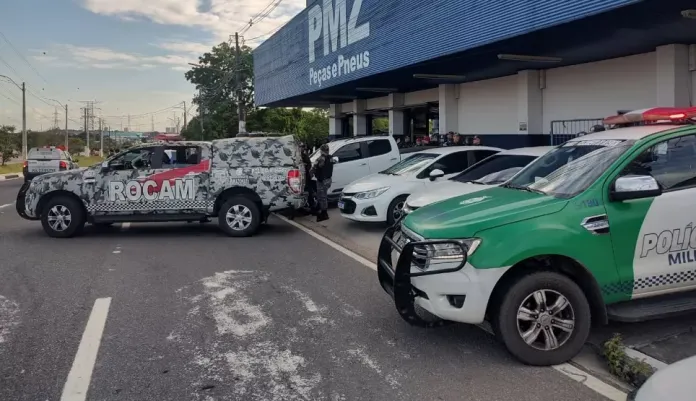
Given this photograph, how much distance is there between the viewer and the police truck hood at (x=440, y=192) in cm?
924

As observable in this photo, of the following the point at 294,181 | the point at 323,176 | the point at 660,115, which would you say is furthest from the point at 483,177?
the point at 323,176

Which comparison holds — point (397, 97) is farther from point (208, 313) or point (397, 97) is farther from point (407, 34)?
point (208, 313)

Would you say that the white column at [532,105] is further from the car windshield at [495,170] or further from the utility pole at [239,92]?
the utility pole at [239,92]

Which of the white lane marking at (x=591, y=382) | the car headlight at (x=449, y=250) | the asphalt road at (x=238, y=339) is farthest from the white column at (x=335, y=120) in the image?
the white lane marking at (x=591, y=382)

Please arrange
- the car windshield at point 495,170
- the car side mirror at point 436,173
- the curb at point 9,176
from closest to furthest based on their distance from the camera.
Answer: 1. the car windshield at point 495,170
2. the car side mirror at point 436,173
3. the curb at point 9,176

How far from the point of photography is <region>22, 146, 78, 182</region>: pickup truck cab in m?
26.6

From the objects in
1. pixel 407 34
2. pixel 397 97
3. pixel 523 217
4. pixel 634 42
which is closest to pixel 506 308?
pixel 523 217

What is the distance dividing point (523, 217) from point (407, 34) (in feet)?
41.2

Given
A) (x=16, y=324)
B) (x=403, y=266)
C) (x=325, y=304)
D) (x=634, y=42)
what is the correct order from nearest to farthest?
1. (x=403, y=266)
2. (x=16, y=324)
3. (x=325, y=304)
4. (x=634, y=42)

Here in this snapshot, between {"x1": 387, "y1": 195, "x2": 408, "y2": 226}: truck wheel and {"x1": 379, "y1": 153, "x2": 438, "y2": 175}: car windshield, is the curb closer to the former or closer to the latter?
{"x1": 379, "y1": 153, "x2": 438, "y2": 175}: car windshield

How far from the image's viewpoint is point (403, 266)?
16.3 feet

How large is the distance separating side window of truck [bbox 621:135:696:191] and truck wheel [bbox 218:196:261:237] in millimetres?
7815

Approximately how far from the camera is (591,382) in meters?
4.47

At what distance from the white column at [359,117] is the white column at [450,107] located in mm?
9413
